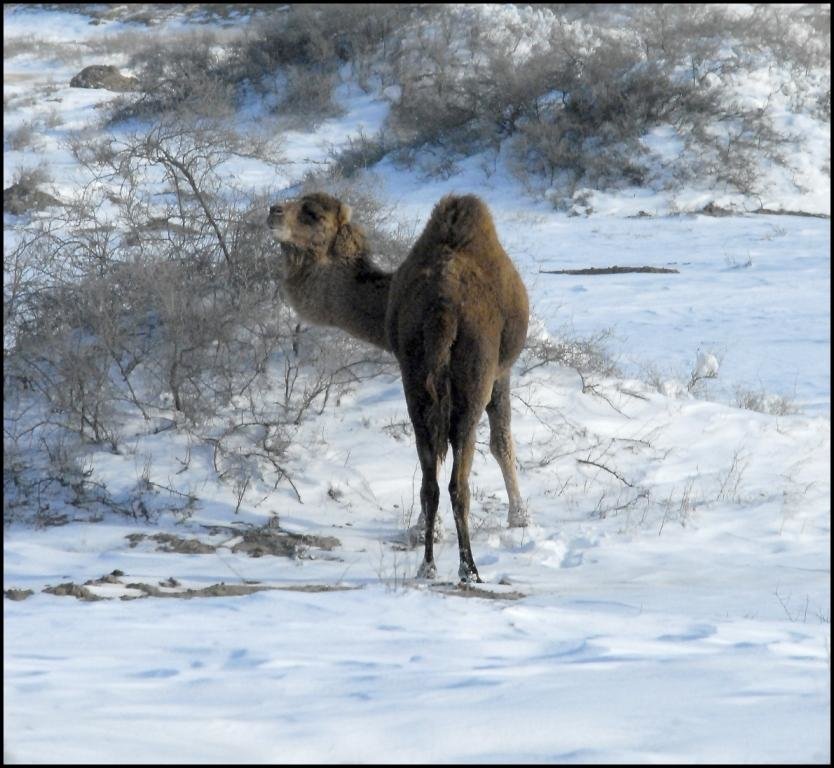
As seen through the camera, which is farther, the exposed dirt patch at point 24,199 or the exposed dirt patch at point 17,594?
the exposed dirt patch at point 24,199

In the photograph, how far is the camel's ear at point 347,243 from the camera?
824 centimetres

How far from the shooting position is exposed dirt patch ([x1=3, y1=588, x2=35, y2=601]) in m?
6.01

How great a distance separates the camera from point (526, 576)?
23.2 feet

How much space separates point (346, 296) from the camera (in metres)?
8.08

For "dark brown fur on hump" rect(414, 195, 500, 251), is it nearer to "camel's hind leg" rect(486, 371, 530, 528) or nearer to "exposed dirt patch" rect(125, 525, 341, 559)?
"camel's hind leg" rect(486, 371, 530, 528)

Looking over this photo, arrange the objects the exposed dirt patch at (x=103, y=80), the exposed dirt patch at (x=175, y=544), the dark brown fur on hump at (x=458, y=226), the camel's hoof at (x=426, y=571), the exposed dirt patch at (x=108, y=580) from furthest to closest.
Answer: the exposed dirt patch at (x=103, y=80) < the exposed dirt patch at (x=175, y=544) < the dark brown fur on hump at (x=458, y=226) < the camel's hoof at (x=426, y=571) < the exposed dirt patch at (x=108, y=580)

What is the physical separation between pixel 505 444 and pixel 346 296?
1556 millimetres

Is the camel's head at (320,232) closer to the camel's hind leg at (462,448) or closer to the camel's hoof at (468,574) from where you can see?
the camel's hind leg at (462,448)

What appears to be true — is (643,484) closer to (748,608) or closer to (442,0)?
(748,608)

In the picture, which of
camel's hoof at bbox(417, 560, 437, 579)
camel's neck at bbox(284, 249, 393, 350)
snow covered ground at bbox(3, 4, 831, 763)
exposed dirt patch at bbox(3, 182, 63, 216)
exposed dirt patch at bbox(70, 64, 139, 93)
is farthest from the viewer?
exposed dirt patch at bbox(70, 64, 139, 93)

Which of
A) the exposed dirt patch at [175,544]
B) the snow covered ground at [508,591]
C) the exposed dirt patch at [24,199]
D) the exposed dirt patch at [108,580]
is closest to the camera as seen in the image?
the snow covered ground at [508,591]

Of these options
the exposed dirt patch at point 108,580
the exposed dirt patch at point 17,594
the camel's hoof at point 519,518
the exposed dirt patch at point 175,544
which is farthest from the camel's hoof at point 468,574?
the exposed dirt patch at point 17,594

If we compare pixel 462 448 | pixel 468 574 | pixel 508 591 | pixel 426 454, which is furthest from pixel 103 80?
pixel 508 591

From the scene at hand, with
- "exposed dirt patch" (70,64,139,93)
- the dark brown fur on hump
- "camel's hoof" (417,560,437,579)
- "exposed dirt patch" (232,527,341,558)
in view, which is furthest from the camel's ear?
"exposed dirt patch" (70,64,139,93)
